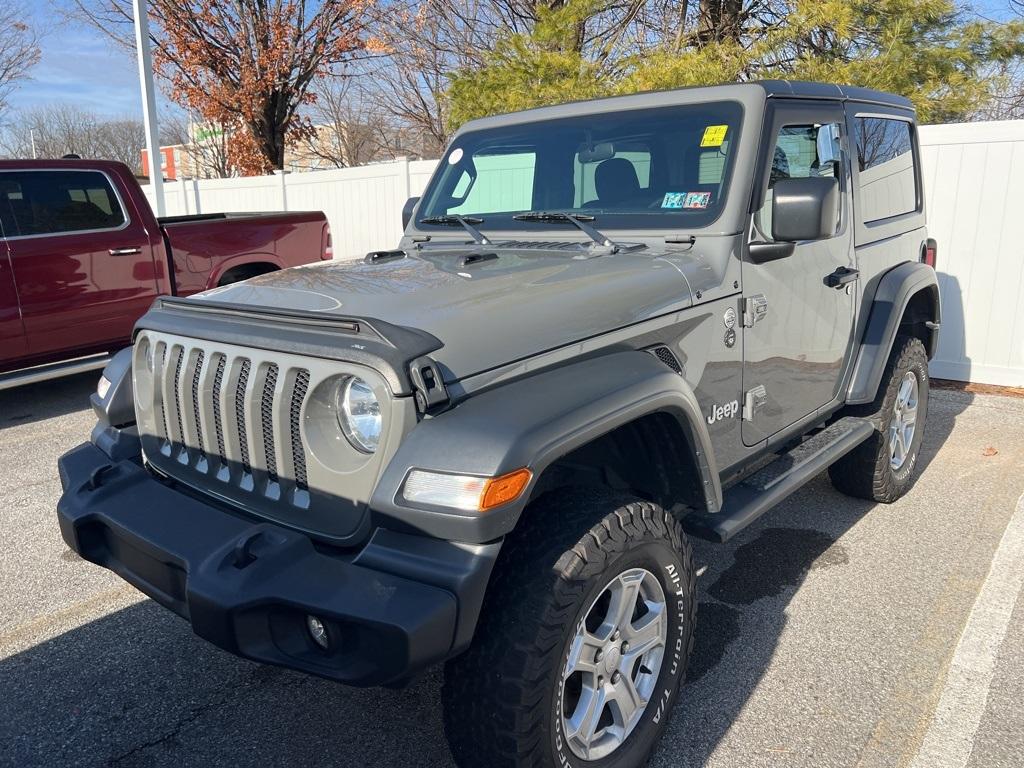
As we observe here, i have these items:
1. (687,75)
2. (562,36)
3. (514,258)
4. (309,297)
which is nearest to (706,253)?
(514,258)

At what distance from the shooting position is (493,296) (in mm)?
2451

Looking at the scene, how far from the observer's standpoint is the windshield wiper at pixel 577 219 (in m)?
3.13

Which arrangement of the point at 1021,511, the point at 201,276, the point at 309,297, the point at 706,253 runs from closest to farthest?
the point at 309,297 < the point at 706,253 < the point at 1021,511 < the point at 201,276

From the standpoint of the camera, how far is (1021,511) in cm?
446

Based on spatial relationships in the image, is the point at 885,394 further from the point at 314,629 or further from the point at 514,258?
the point at 314,629

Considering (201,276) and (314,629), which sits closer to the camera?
(314,629)

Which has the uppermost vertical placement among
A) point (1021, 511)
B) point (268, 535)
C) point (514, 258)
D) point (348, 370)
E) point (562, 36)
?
point (562, 36)

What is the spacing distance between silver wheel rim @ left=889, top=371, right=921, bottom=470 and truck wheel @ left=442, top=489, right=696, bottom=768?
2.41 meters

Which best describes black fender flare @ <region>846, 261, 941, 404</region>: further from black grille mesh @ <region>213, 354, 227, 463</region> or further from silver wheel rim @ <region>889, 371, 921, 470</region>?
black grille mesh @ <region>213, 354, 227, 463</region>

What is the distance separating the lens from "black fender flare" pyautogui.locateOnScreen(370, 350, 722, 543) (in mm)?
1956

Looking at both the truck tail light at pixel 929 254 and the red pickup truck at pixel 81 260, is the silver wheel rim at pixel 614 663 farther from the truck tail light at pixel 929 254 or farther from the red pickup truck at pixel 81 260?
the red pickup truck at pixel 81 260

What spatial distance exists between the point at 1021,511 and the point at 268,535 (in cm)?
413

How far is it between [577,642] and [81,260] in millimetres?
5895

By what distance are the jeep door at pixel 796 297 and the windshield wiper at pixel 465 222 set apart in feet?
3.54
